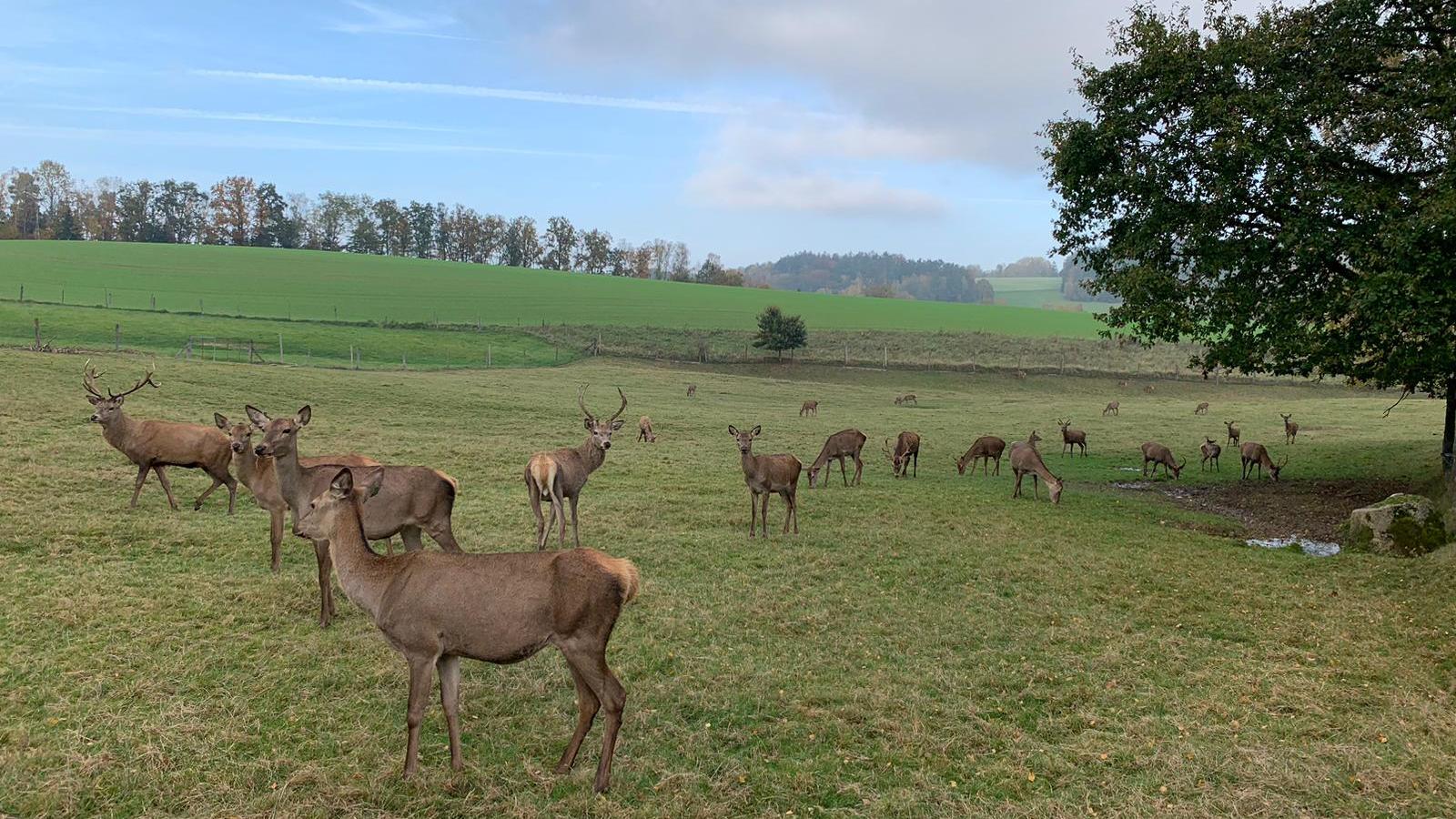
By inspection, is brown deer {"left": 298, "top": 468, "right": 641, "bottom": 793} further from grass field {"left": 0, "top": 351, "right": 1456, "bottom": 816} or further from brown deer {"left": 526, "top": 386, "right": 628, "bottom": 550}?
brown deer {"left": 526, "top": 386, "right": 628, "bottom": 550}

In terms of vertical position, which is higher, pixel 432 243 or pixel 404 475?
pixel 432 243

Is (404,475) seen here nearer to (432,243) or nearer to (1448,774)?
(1448,774)

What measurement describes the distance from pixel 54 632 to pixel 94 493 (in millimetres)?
6686

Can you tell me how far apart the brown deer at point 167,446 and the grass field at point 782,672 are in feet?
2.27

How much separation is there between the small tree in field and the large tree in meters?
40.4

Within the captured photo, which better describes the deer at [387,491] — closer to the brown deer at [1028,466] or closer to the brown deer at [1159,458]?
the brown deer at [1028,466]

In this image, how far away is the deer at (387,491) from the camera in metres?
9.09

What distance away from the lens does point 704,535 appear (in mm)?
13242

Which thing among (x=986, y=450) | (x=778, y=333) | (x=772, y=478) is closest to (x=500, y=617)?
(x=772, y=478)

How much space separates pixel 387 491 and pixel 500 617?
421 centimetres

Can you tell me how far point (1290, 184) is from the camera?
1544 centimetres

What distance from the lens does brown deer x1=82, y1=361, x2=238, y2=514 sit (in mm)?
13172

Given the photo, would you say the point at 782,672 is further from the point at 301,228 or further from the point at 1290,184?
the point at 301,228

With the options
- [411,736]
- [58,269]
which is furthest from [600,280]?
[411,736]
